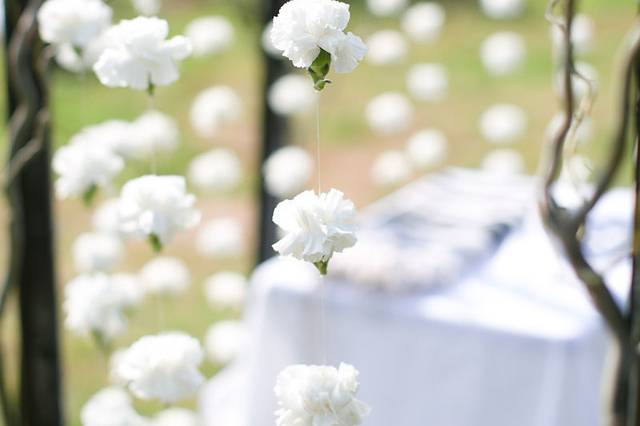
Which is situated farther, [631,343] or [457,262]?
[457,262]

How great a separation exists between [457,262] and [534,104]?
10.2 feet

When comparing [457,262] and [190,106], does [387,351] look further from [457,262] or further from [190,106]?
[190,106]

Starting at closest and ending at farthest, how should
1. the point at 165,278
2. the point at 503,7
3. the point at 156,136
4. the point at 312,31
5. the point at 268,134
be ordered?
the point at 312,31
the point at 156,136
the point at 165,278
the point at 503,7
the point at 268,134

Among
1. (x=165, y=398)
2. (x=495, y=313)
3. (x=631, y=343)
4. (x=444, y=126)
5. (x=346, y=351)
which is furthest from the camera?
(x=444, y=126)

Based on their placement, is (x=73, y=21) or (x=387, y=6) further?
(x=387, y=6)

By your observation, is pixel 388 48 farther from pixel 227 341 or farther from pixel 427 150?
pixel 227 341

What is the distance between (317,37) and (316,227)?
0.38 ft

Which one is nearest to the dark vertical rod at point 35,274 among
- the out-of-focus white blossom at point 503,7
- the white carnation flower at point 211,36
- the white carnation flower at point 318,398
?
the white carnation flower at point 211,36

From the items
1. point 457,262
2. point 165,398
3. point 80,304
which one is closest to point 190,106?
point 457,262

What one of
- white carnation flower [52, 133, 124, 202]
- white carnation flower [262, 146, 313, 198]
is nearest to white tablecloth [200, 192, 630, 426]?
white carnation flower [262, 146, 313, 198]

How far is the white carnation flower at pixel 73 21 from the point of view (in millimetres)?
846

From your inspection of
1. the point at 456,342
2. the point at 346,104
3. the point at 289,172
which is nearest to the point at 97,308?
the point at 456,342

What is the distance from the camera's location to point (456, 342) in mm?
1567

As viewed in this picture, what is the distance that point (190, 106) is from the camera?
482cm
